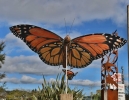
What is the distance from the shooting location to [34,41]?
515 inches

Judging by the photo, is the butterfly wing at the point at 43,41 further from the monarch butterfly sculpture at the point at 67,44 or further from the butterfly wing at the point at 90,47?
the butterfly wing at the point at 90,47

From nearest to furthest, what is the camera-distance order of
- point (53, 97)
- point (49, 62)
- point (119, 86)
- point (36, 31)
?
1. point (53, 97)
2. point (36, 31)
3. point (49, 62)
4. point (119, 86)

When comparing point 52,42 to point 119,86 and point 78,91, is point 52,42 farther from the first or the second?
point 119,86

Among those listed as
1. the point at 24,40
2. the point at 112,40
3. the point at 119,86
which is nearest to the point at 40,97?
the point at 24,40

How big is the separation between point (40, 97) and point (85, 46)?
9.99ft

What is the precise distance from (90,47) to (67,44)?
4.10 ft

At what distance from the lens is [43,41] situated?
1321cm

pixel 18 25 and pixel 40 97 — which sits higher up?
pixel 18 25

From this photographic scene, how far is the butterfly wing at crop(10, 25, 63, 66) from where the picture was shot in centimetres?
1256

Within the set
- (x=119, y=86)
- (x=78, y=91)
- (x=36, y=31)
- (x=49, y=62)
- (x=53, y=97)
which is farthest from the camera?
(x=119, y=86)

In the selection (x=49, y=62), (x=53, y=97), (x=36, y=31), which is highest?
(x=36, y=31)

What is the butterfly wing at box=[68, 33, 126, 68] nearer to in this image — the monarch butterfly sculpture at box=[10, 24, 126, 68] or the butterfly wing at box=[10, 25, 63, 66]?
the monarch butterfly sculpture at box=[10, 24, 126, 68]

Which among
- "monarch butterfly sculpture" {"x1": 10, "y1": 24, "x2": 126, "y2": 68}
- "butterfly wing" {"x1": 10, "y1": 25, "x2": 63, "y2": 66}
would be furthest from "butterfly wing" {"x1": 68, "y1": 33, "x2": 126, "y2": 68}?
"butterfly wing" {"x1": 10, "y1": 25, "x2": 63, "y2": 66}

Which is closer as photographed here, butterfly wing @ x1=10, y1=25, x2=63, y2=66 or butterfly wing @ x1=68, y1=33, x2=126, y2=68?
butterfly wing @ x1=10, y1=25, x2=63, y2=66
